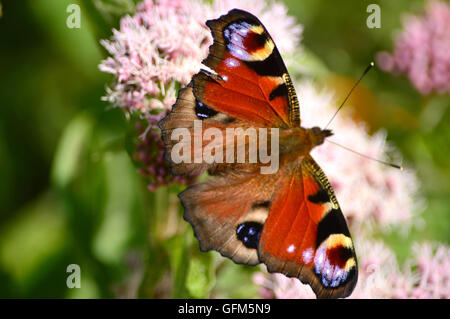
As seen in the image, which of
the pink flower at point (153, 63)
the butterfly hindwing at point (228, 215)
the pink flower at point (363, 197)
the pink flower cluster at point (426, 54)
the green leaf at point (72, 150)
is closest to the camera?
the butterfly hindwing at point (228, 215)

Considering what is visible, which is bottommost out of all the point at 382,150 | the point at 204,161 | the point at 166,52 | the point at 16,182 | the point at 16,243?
the point at 16,243

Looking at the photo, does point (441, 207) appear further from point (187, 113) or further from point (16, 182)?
point (16, 182)

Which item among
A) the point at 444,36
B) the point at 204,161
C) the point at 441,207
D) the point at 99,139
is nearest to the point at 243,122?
the point at 204,161

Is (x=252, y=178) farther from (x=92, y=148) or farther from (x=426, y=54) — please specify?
(x=426, y=54)

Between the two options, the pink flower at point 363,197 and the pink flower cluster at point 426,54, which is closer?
the pink flower at point 363,197

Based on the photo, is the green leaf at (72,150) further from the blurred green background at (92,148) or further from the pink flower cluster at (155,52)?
the pink flower cluster at (155,52)

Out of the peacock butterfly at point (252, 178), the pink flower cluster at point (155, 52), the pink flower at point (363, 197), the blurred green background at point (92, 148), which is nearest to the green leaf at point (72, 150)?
the blurred green background at point (92, 148)

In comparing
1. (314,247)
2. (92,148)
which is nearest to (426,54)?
(314,247)

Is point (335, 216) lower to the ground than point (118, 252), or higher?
higher

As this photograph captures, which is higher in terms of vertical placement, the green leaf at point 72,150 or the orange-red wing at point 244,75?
the orange-red wing at point 244,75
